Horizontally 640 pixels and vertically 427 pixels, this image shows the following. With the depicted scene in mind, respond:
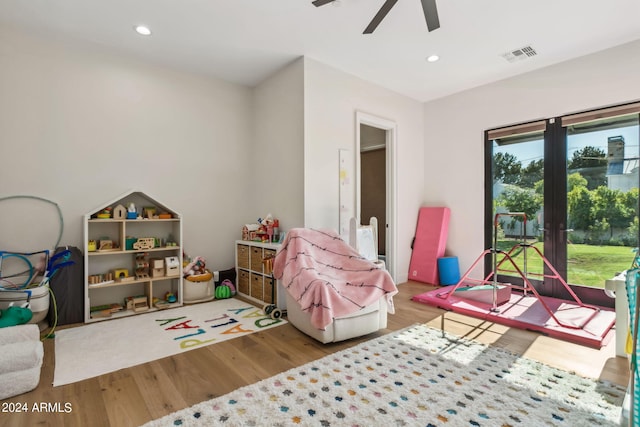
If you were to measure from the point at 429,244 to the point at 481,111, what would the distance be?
79.5 inches

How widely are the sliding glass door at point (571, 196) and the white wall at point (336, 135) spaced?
1.17m

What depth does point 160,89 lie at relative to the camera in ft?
12.2

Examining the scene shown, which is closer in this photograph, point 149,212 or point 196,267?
point 149,212

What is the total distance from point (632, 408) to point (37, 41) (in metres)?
4.88

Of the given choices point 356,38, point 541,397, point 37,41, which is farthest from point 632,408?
point 37,41

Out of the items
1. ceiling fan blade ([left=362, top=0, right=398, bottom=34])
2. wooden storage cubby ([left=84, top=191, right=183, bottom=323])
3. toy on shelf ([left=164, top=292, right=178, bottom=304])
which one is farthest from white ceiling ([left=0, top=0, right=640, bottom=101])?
toy on shelf ([left=164, top=292, right=178, bottom=304])

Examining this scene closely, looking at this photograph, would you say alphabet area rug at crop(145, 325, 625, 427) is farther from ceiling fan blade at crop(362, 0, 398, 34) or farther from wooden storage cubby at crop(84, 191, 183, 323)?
ceiling fan blade at crop(362, 0, 398, 34)

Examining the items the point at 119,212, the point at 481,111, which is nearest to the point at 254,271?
the point at 119,212

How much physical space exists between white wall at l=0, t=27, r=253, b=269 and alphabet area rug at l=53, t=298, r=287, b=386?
971 millimetres

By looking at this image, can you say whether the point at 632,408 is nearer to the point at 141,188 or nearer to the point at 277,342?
the point at 277,342

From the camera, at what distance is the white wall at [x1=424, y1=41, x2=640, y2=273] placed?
3.40 meters

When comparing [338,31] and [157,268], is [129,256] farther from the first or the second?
[338,31]

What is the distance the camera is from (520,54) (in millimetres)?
3525

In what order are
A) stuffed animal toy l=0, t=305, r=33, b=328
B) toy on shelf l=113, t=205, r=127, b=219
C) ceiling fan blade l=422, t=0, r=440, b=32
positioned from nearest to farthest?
ceiling fan blade l=422, t=0, r=440, b=32, stuffed animal toy l=0, t=305, r=33, b=328, toy on shelf l=113, t=205, r=127, b=219
